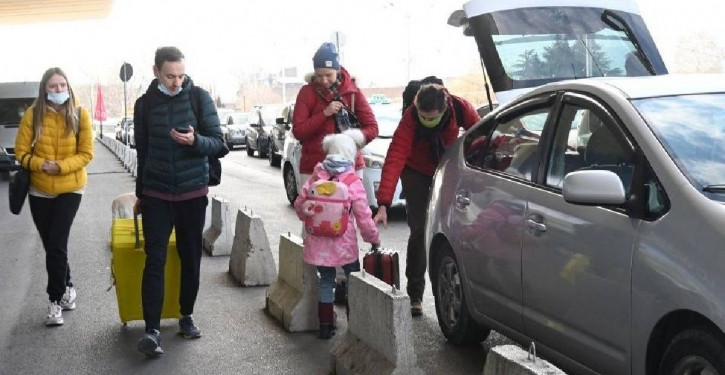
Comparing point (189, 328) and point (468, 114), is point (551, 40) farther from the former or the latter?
point (189, 328)

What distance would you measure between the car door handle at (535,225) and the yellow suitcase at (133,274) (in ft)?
9.88

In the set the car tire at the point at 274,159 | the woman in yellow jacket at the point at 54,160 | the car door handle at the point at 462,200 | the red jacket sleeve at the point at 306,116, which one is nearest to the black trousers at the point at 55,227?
the woman in yellow jacket at the point at 54,160

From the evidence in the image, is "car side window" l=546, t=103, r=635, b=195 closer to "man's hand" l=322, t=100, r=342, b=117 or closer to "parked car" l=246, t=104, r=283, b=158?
"man's hand" l=322, t=100, r=342, b=117

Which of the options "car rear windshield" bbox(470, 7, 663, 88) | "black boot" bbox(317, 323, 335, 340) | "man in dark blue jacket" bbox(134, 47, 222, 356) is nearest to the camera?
"man in dark blue jacket" bbox(134, 47, 222, 356)

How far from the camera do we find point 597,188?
498 centimetres

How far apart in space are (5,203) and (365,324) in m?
18.4

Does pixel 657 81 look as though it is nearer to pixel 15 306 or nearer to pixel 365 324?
pixel 365 324

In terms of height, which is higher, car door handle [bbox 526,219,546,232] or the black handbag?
car door handle [bbox 526,219,546,232]

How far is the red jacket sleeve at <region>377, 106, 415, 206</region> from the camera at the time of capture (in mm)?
7957

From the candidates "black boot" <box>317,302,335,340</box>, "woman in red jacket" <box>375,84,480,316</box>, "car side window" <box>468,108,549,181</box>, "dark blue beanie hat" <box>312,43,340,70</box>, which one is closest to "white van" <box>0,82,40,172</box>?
"dark blue beanie hat" <box>312,43,340,70</box>

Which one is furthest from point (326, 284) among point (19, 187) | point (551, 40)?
point (551, 40)

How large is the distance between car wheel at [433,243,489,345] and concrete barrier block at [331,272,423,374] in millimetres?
799

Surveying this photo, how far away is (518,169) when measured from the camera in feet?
20.9

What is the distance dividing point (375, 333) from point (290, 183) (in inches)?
512
